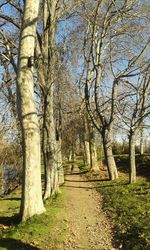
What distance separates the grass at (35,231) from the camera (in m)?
9.52

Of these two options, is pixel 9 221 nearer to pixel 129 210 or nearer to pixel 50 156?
pixel 129 210

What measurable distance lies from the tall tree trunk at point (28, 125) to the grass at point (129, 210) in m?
2.60

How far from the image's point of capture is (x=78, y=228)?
11422mm

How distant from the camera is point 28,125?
39.0 ft

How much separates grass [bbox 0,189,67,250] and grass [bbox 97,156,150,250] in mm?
1620

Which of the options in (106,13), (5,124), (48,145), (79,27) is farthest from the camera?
(79,27)

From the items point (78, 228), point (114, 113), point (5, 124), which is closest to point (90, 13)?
point (114, 113)

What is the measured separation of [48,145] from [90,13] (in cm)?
893

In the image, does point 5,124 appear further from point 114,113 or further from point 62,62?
point 114,113

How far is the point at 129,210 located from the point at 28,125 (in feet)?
14.3

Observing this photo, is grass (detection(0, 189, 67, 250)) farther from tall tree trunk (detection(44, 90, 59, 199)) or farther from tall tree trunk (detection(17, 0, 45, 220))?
tall tree trunk (detection(44, 90, 59, 199))

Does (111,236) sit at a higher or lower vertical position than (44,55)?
lower

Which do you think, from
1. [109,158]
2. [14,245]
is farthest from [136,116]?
[14,245]

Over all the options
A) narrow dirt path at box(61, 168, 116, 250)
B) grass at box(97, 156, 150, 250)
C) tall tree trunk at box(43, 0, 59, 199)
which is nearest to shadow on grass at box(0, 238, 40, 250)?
narrow dirt path at box(61, 168, 116, 250)
